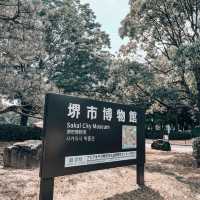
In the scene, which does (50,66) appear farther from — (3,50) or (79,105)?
(79,105)

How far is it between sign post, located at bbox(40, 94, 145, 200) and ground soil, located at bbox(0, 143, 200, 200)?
0.66 metres

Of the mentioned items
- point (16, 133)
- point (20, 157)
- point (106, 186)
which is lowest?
point (106, 186)

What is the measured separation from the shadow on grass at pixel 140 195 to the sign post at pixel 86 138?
0.56 metres

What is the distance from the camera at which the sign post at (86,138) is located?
5445mm

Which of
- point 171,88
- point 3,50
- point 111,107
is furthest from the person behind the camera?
Answer: point 171,88

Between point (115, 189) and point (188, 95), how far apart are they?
897 centimetres

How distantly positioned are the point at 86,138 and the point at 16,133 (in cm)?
1501

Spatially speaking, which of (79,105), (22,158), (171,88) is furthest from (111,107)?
(171,88)

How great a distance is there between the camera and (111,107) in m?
7.24

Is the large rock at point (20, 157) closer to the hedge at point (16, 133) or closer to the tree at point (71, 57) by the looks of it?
the hedge at point (16, 133)

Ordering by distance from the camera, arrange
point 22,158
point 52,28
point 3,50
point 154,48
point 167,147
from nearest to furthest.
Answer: point 22,158 → point 3,50 → point 154,48 → point 167,147 → point 52,28

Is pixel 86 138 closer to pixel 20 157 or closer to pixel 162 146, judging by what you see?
pixel 20 157

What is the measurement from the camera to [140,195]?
7.04 metres

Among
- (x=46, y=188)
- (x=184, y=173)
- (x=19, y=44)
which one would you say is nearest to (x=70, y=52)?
(x=19, y=44)
